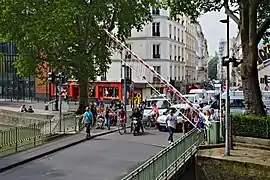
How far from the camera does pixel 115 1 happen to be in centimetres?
3441

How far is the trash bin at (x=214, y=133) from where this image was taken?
Result: 1838cm

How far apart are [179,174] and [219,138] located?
200 inches

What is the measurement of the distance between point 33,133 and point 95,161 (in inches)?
281

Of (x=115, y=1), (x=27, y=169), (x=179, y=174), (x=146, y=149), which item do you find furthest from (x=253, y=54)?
(x=115, y=1)

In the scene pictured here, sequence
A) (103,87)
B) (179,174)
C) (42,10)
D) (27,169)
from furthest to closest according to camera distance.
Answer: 1. (103,87)
2. (42,10)
3. (27,169)
4. (179,174)

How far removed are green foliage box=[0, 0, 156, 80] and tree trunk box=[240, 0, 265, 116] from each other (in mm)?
14649

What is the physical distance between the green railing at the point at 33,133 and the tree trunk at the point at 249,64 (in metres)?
10.4

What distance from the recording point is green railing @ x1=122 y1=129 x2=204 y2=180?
403 inches

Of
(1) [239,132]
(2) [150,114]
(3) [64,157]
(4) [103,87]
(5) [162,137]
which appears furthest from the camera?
(4) [103,87]

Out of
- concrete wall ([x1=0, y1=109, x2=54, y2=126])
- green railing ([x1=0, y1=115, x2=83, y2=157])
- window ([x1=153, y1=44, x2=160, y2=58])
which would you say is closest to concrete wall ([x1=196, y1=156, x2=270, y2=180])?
green railing ([x1=0, y1=115, x2=83, y2=157])

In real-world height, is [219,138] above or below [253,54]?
below

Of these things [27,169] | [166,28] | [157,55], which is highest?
[166,28]

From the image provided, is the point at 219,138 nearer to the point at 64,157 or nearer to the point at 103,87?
the point at 64,157

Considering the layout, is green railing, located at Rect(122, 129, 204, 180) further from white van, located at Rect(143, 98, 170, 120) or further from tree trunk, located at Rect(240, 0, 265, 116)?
white van, located at Rect(143, 98, 170, 120)
